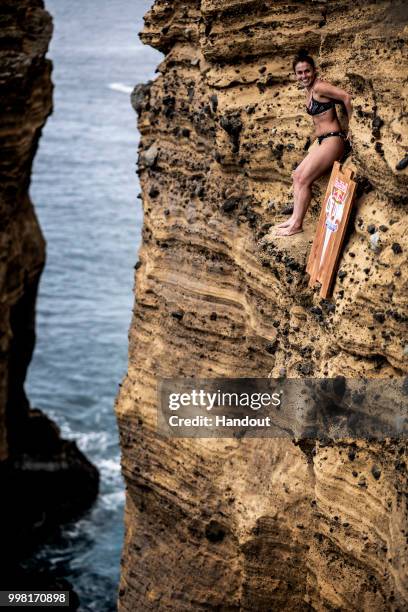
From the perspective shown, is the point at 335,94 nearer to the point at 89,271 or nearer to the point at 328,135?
the point at 328,135

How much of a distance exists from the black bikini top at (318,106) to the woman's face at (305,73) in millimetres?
168

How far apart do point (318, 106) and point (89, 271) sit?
93.5 feet

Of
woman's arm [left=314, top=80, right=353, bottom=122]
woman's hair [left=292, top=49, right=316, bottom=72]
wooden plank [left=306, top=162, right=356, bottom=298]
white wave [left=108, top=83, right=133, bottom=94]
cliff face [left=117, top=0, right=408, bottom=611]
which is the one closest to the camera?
cliff face [left=117, top=0, right=408, bottom=611]

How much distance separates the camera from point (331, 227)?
30.1ft

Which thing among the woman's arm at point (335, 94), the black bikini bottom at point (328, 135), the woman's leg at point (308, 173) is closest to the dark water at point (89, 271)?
the woman's leg at point (308, 173)

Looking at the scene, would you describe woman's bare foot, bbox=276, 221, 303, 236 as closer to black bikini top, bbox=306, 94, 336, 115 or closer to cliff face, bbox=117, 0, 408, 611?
cliff face, bbox=117, 0, 408, 611

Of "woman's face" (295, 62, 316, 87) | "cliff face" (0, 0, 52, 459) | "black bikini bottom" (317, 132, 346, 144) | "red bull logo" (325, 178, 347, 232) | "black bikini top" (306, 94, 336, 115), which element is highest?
"woman's face" (295, 62, 316, 87)

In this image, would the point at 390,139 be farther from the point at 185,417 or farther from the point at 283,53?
the point at 185,417

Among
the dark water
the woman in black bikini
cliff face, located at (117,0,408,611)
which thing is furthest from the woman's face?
the dark water

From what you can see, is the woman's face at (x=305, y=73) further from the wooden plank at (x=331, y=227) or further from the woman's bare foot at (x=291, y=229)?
the woman's bare foot at (x=291, y=229)

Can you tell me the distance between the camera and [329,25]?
32.4 ft

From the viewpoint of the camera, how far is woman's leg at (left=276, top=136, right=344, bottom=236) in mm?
9680

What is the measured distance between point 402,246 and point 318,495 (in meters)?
2.21

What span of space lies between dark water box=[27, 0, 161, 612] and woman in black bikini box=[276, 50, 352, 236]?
13.2 meters
